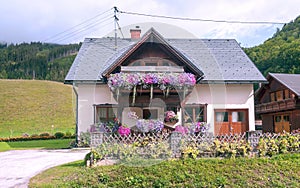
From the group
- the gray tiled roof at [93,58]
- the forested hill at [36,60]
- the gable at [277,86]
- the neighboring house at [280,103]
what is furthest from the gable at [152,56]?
the forested hill at [36,60]

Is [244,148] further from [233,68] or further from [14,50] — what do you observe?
[14,50]

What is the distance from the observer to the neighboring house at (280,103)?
90.4 feet

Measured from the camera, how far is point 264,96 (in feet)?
113

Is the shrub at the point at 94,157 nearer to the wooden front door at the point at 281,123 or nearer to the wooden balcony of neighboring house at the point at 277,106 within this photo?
the wooden balcony of neighboring house at the point at 277,106

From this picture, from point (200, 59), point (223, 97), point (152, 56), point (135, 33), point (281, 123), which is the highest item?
point (135, 33)

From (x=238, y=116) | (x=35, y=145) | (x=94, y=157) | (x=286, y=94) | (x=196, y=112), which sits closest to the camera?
(x=94, y=157)

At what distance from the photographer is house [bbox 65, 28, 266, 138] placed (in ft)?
53.1

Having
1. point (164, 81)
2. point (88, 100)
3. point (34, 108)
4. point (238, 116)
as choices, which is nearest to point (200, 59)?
point (238, 116)

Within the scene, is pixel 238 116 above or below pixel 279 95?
below

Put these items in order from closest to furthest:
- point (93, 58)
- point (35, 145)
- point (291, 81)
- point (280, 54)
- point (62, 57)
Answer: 1. point (93, 58)
2. point (35, 145)
3. point (291, 81)
4. point (280, 54)
5. point (62, 57)

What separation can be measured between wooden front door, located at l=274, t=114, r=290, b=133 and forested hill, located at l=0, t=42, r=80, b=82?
2649 inches

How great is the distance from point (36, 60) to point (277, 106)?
9021 centimetres

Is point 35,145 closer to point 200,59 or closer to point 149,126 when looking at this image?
point 149,126

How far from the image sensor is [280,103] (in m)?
29.5
